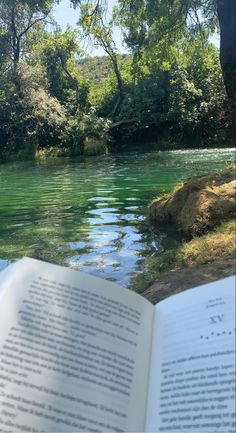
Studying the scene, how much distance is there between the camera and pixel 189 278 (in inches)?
139

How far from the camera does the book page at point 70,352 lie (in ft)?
4.28

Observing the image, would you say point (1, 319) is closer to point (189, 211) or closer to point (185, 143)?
point (189, 211)

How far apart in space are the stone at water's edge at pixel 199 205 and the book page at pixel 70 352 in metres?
3.69

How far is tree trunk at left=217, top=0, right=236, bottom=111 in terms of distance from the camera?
304 inches

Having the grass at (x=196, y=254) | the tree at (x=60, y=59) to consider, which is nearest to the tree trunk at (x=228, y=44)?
the grass at (x=196, y=254)

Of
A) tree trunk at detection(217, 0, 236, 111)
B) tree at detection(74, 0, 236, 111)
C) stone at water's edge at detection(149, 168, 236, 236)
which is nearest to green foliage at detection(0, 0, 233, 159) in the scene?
tree at detection(74, 0, 236, 111)

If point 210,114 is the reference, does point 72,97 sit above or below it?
above

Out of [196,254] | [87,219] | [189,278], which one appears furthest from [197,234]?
[87,219]

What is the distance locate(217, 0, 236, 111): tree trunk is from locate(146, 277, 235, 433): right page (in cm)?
677

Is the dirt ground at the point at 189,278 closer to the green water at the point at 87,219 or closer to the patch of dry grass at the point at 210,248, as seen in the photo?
the patch of dry grass at the point at 210,248

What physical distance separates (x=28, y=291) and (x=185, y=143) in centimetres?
2642

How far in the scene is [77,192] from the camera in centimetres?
1152

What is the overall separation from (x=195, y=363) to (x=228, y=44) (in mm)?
7278

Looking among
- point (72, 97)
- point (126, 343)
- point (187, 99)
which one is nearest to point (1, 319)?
point (126, 343)
